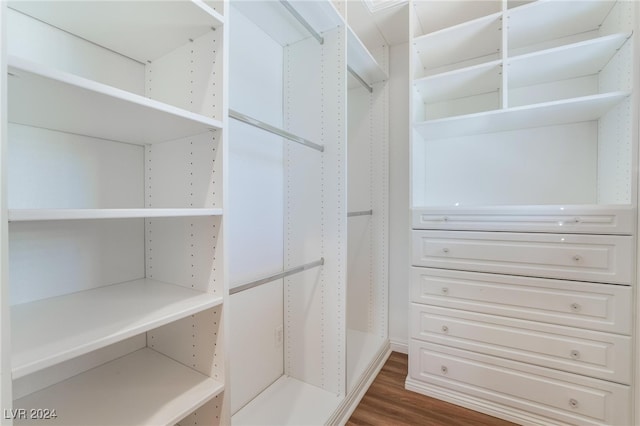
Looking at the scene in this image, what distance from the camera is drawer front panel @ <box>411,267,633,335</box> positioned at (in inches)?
50.5

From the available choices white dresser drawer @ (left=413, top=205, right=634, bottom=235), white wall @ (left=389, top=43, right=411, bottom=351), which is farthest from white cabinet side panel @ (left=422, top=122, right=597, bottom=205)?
white dresser drawer @ (left=413, top=205, right=634, bottom=235)

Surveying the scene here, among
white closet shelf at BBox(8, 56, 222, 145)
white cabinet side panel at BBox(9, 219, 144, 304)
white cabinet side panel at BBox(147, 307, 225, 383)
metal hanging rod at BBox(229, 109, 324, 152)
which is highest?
metal hanging rod at BBox(229, 109, 324, 152)

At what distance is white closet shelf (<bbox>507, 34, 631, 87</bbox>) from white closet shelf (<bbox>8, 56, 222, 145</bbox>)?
1.70 meters

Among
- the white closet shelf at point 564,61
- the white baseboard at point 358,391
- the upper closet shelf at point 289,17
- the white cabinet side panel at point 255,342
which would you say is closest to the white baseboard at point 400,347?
the white baseboard at point 358,391

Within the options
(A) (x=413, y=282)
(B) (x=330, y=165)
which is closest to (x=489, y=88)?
(B) (x=330, y=165)

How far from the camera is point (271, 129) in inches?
51.1

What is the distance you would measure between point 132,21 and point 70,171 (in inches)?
18.4

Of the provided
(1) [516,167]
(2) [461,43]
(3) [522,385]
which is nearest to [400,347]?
(3) [522,385]

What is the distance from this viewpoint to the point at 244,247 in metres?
1.44

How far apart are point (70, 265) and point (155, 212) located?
44cm

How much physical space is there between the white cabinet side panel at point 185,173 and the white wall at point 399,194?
5.62ft

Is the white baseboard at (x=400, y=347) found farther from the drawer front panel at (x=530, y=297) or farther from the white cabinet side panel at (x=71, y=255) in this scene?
the white cabinet side panel at (x=71, y=255)

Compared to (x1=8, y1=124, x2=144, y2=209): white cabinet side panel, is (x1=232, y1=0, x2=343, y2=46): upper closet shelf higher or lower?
higher

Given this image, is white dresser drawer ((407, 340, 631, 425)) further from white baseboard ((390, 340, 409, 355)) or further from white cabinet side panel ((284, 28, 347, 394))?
white cabinet side panel ((284, 28, 347, 394))
